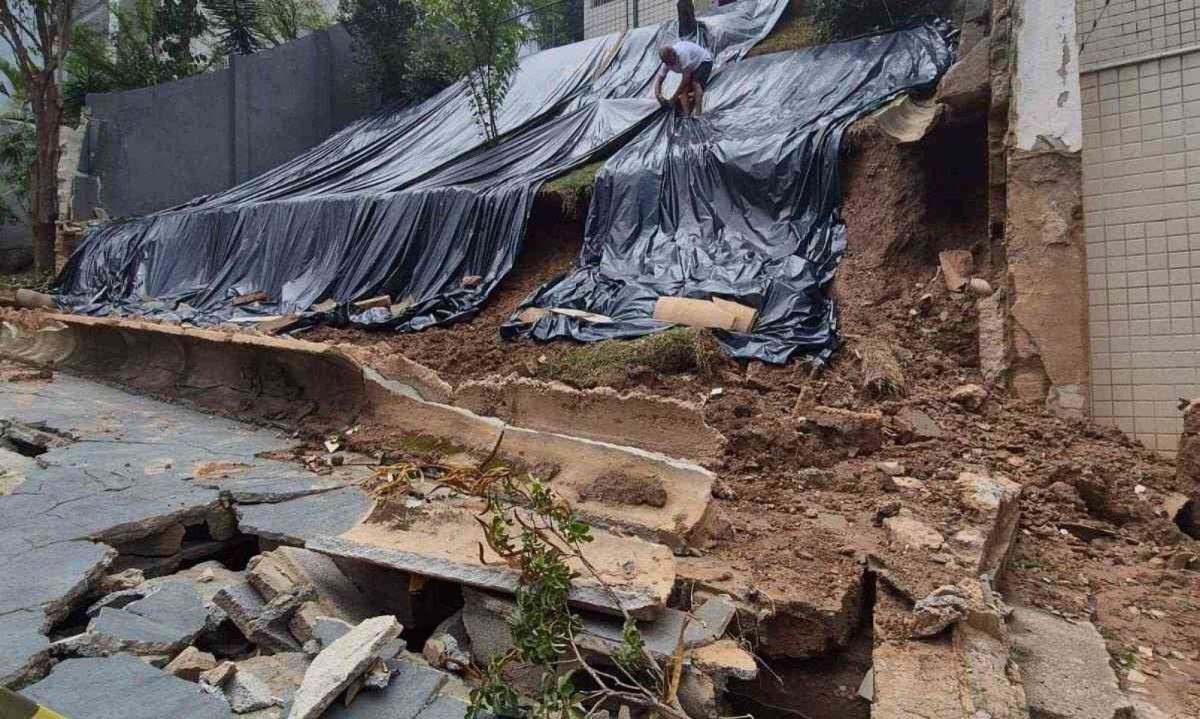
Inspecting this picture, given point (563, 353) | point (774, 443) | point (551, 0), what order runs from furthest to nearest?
point (551, 0)
point (563, 353)
point (774, 443)

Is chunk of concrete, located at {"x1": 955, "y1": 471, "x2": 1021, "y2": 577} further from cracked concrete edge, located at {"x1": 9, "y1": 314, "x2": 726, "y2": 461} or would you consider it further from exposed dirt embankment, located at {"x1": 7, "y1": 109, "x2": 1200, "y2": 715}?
cracked concrete edge, located at {"x1": 9, "y1": 314, "x2": 726, "y2": 461}

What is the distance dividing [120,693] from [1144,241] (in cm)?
538

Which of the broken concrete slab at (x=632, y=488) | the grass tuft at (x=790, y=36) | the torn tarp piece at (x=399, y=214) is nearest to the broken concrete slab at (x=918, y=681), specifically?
the broken concrete slab at (x=632, y=488)

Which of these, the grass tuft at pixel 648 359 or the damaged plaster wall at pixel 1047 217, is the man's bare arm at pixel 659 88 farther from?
the damaged plaster wall at pixel 1047 217

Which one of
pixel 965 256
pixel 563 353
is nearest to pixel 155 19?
pixel 563 353

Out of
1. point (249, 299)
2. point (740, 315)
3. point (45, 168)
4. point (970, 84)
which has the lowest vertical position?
point (740, 315)

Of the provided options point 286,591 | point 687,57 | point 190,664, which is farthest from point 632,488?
point 687,57

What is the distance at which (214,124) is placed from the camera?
48.2 feet

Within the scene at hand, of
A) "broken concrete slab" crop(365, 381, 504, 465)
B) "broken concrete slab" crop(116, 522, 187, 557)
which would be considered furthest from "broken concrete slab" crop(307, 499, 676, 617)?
"broken concrete slab" crop(365, 381, 504, 465)

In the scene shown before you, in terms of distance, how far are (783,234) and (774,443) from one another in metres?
3.00

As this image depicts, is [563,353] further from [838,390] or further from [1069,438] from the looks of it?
[1069,438]

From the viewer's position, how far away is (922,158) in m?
6.23

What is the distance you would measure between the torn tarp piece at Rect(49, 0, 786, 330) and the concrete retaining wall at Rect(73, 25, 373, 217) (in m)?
1.58

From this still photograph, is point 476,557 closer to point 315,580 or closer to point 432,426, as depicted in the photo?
point 315,580
